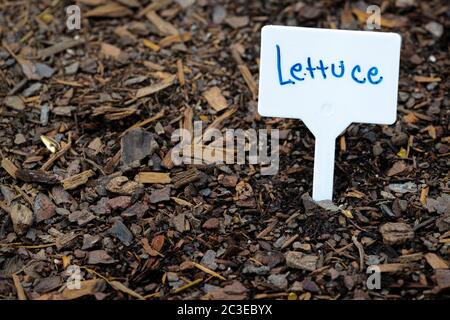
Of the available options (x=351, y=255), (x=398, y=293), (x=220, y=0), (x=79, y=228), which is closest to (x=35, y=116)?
(x=79, y=228)

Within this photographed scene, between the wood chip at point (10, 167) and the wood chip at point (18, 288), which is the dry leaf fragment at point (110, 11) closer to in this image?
the wood chip at point (10, 167)

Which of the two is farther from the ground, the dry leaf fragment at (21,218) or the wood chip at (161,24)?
the wood chip at (161,24)

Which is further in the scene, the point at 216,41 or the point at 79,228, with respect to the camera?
the point at 216,41

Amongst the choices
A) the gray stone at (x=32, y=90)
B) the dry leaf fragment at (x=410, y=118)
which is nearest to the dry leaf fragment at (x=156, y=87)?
the gray stone at (x=32, y=90)

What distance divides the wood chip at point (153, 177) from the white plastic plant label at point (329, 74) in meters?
0.35

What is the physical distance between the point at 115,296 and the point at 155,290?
10 cm

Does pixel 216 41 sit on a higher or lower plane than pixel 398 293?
higher

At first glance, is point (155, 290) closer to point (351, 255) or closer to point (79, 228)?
point (79, 228)

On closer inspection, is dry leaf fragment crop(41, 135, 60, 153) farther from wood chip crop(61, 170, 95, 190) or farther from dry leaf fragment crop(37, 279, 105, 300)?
dry leaf fragment crop(37, 279, 105, 300)

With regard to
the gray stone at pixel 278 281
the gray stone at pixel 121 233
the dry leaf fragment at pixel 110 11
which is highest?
the dry leaf fragment at pixel 110 11

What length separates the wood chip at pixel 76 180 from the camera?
5.81 feet

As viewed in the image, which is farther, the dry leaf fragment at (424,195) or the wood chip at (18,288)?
the dry leaf fragment at (424,195)

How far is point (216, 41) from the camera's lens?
89.0 inches

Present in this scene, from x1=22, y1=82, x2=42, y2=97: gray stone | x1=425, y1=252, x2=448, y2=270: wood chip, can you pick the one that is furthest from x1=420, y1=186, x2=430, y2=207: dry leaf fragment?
x1=22, y1=82, x2=42, y2=97: gray stone
